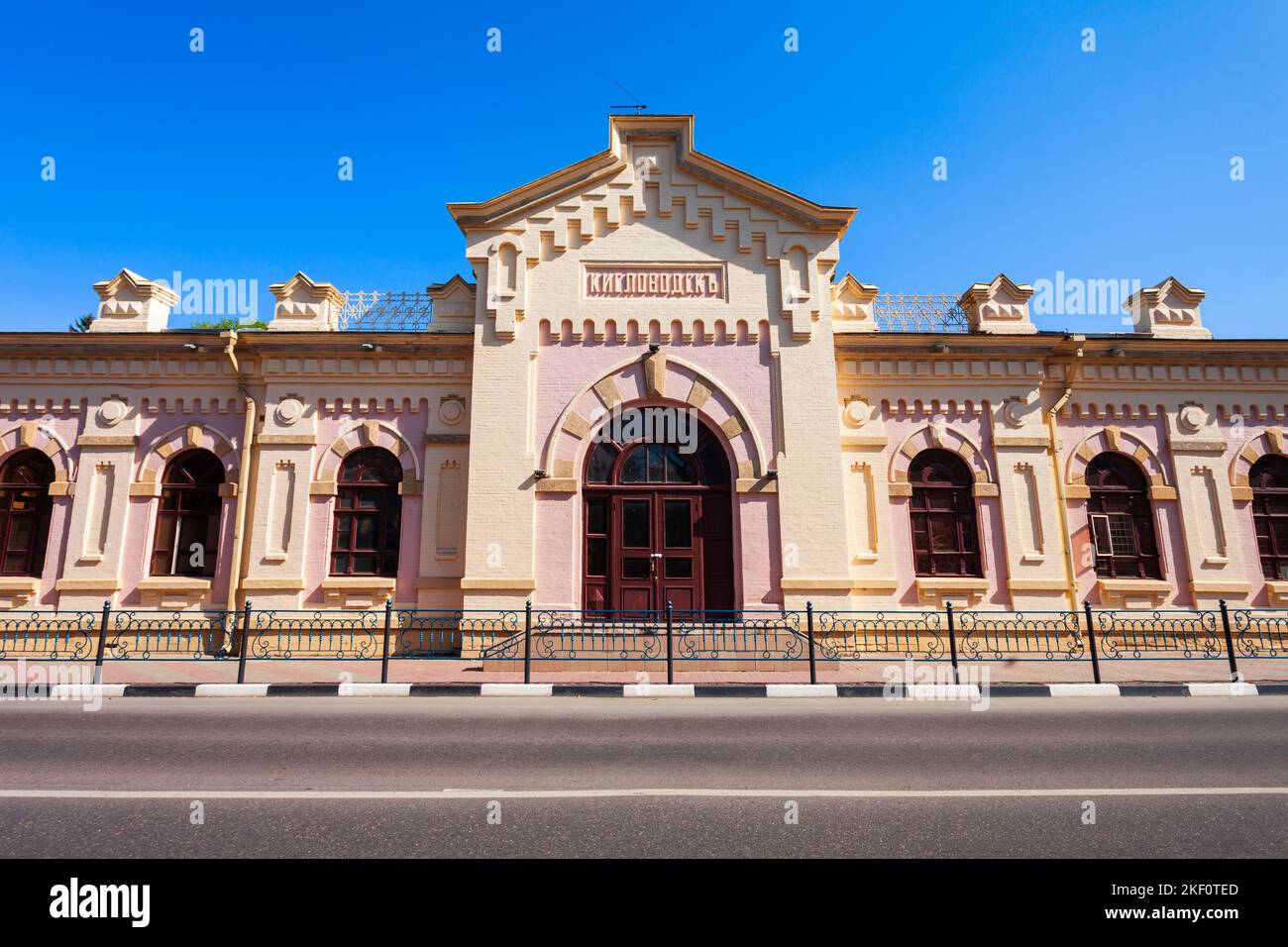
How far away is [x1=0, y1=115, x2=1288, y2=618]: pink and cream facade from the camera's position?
1380cm

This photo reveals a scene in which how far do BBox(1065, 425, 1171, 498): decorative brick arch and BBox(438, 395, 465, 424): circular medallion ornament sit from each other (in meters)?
14.0

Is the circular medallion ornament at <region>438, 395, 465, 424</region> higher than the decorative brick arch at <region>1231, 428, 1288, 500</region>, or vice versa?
the circular medallion ornament at <region>438, 395, 465, 424</region>

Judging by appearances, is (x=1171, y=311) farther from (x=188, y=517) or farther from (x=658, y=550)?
(x=188, y=517)

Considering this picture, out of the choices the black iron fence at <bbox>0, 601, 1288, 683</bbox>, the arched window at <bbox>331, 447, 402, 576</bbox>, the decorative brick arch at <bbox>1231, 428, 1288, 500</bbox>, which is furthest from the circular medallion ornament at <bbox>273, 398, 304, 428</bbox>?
the decorative brick arch at <bbox>1231, 428, 1288, 500</bbox>

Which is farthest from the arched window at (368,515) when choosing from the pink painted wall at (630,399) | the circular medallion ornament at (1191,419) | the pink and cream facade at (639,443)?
the circular medallion ornament at (1191,419)

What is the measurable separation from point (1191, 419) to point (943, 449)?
599cm

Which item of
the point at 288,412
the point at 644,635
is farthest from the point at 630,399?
the point at 288,412

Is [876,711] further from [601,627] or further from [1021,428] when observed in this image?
[1021,428]

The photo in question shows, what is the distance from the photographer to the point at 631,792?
522 centimetres

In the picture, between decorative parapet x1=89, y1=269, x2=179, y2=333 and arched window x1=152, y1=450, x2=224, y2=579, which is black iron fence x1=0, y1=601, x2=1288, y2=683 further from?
decorative parapet x1=89, y1=269, x2=179, y2=333

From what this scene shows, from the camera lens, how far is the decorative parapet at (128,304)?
15352 mm

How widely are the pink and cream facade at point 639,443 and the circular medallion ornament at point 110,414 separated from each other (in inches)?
4.9

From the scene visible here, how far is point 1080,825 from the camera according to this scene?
4543 millimetres

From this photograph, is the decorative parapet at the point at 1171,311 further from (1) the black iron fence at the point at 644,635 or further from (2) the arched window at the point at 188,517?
(2) the arched window at the point at 188,517
